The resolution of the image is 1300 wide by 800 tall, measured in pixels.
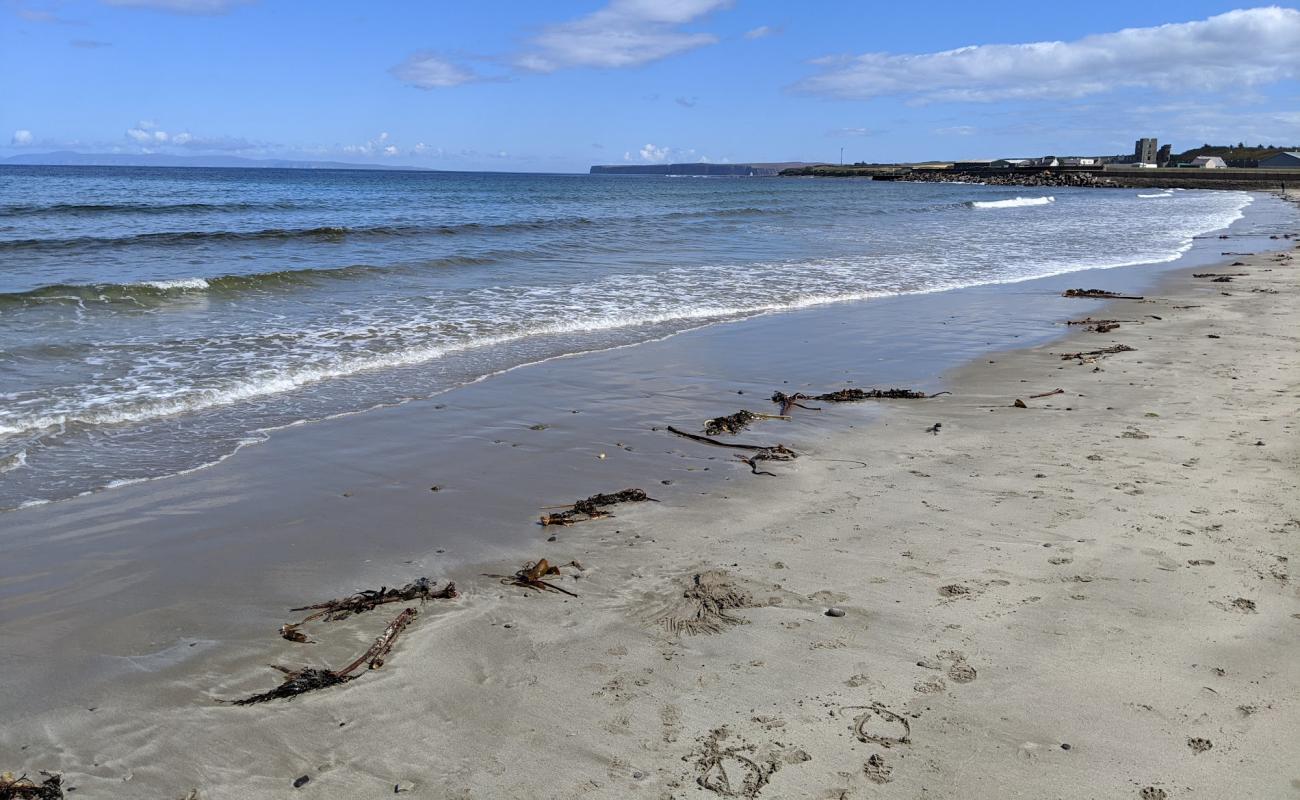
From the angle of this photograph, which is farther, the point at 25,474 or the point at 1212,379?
the point at 1212,379

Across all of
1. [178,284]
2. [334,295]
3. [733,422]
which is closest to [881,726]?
[733,422]

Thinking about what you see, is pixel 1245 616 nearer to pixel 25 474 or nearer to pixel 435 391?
pixel 435 391

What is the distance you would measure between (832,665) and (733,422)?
3430mm

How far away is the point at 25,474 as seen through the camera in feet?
17.9

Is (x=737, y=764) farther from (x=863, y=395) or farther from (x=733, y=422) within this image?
(x=863, y=395)

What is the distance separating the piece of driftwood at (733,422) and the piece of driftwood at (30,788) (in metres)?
4.47

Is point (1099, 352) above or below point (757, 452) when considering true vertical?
above

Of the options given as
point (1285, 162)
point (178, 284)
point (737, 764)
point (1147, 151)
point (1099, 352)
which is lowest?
point (737, 764)

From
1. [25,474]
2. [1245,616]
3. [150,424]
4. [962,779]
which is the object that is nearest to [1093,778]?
[962,779]

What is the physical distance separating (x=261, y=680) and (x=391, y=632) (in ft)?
1.63

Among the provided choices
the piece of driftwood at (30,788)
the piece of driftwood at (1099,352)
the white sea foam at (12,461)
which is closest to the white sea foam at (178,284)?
the white sea foam at (12,461)

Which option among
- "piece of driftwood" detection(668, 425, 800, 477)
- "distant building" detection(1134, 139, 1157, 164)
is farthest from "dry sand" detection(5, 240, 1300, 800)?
"distant building" detection(1134, 139, 1157, 164)

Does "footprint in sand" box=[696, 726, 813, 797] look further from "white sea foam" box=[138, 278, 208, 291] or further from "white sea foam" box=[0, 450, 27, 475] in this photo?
"white sea foam" box=[138, 278, 208, 291]

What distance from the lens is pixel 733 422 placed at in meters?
6.55
